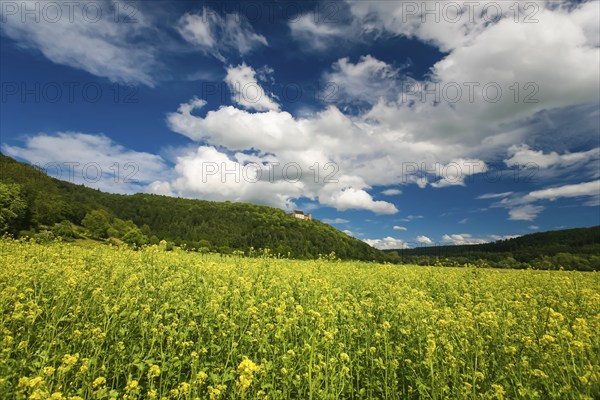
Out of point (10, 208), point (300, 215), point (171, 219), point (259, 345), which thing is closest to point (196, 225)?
point (171, 219)

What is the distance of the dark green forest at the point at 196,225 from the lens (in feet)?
162

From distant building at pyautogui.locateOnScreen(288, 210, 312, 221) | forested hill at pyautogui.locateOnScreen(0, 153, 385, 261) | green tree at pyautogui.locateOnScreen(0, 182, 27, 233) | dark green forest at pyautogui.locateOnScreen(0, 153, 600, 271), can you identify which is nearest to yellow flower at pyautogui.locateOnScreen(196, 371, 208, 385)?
dark green forest at pyautogui.locateOnScreen(0, 153, 600, 271)

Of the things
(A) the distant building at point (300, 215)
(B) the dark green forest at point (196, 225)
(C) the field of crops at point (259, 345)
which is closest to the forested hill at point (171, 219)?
(B) the dark green forest at point (196, 225)

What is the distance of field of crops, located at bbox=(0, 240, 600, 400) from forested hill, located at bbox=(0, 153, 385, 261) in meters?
49.9

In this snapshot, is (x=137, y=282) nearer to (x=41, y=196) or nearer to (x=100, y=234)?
(x=100, y=234)

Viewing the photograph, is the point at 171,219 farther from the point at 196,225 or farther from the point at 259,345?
the point at 259,345

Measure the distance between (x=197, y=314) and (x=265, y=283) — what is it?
3.72 meters

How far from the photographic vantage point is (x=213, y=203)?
154000 millimetres

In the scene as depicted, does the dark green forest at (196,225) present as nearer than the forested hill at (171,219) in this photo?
Yes

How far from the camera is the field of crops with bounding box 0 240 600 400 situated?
151 inches

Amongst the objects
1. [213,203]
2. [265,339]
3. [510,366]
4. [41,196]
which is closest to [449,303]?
[510,366]

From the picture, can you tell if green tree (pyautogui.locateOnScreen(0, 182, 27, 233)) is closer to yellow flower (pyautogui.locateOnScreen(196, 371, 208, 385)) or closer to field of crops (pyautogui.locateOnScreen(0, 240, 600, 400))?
field of crops (pyautogui.locateOnScreen(0, 240, 600, 400))

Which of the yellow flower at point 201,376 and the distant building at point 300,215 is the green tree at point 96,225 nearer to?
the yellow flower at point 201,376

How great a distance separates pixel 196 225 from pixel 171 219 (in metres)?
14.0
